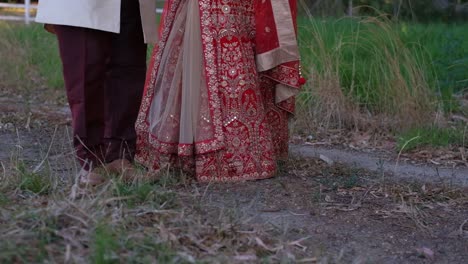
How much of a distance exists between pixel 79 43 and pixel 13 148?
61.8 inches

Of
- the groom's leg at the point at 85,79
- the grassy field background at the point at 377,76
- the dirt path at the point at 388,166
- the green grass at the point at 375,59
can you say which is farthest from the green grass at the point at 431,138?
the groom's leg at the point at 85,79

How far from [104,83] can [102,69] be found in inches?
4.8

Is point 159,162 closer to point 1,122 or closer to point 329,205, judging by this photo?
point 329,205

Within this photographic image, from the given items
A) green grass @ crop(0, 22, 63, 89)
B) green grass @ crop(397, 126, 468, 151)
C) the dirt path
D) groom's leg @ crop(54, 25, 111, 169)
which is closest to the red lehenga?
groom's leg @ crop(54, 25, 111, 169)

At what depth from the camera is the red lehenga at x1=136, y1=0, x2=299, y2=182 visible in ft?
14.9

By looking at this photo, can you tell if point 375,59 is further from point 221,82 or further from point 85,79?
point 85,79

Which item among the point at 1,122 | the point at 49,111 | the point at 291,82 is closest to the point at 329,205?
the point at 291,82

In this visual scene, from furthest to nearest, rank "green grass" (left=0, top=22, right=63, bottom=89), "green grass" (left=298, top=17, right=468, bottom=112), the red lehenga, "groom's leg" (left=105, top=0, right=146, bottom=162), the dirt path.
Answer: "green grass" (left=0, top=22, right=63, bottom=89)
"green grass" (left=298, top=17, right=468, bottom=112)
the dirt path
the red lehenga
"groom's leg" (left=105, top=0, right=146, bottom=162)

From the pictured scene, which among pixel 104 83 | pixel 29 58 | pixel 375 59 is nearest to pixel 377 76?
pixel 375 59

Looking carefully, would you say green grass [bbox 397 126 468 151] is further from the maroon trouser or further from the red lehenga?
the maroon trouser

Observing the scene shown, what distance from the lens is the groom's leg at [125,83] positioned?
428 centimetres

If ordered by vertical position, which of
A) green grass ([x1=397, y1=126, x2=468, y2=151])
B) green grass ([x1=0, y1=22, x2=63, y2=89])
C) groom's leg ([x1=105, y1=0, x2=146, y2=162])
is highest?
groom's leg ([x1=105, y1=0, x2=146, y2=162])

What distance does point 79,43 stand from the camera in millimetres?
4047

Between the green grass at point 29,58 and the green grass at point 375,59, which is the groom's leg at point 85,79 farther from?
the green grass at point 29,58
